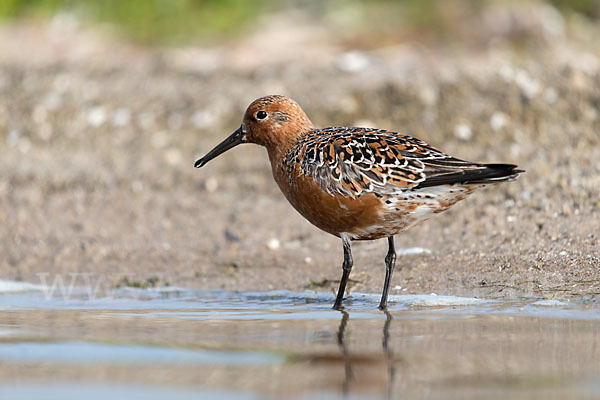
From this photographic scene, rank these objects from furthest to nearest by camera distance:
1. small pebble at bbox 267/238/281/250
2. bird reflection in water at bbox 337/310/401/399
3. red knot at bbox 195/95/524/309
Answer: small pebble at bbox 267/238/281/250
red knot at bbox 195/95/524/309
bird reflection in water at bbox 337/310/401/399

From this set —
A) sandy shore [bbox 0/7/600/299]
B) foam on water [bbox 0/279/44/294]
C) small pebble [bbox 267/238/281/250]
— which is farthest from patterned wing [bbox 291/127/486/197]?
foam on water [bbox 0/279/44/294]

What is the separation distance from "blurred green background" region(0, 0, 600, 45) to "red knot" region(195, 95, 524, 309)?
788 centimetres

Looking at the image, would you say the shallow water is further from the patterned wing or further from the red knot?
the patterned wing

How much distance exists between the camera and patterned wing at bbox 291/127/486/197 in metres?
6.71

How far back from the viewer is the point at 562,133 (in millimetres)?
10531

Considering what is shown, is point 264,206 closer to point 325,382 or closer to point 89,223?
point 89,223

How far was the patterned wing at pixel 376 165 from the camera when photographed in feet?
22.0

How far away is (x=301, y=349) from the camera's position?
514cm

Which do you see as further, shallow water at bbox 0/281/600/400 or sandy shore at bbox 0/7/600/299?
sandy shore at bbox 0/7/600/299

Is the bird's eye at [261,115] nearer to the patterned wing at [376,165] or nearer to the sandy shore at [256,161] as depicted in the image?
the patterned wing at [376,165]

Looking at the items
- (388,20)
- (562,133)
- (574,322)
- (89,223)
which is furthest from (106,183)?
(388,20)

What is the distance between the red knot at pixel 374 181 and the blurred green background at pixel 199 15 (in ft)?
25.9

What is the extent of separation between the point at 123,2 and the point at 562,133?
7761 millimetres

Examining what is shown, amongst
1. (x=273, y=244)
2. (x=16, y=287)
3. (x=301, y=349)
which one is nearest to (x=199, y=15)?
(x=273, y=244)
